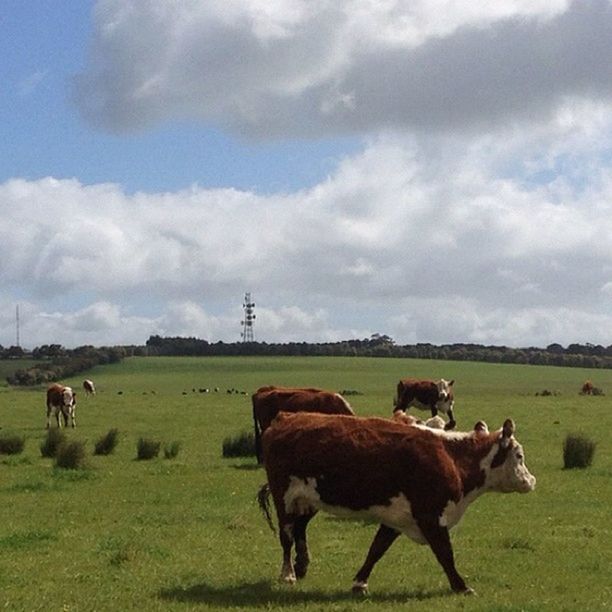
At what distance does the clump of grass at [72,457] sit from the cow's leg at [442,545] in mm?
14894

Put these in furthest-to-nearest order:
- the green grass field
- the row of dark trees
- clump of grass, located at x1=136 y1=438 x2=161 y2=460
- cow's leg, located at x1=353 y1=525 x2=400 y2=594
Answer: the row of dark trees, clump of grass, located at x1=136 y1=438 x2=161 y2=460, cow's leg, located at x1=353 y1=525 x2=400 y2=594, the green grass field

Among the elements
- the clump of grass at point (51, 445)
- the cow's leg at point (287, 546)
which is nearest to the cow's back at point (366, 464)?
the cow's leg at point (287, 546)

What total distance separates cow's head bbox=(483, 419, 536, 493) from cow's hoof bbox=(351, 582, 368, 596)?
5.89 feet

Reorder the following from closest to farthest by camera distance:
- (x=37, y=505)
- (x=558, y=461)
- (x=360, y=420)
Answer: (x=360, y=420) < (x=37, y=505) < (x=558, y=461)

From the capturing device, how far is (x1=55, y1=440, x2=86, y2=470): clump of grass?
24453mm

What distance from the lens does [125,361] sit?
369ft

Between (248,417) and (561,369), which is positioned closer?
(248,417)

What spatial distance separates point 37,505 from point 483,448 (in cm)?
1057

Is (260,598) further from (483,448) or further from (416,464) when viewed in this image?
(483,448)

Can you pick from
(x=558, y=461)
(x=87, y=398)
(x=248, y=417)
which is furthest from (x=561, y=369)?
(x=558, y=461)

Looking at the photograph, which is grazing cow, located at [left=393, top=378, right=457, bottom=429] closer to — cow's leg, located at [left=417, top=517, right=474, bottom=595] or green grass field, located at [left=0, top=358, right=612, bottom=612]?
green grass field, located at [left=0, top=358, right=612, bottom=612]

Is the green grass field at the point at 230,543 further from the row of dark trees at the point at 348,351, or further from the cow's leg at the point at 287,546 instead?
the row of dark trees at the point at 348,351

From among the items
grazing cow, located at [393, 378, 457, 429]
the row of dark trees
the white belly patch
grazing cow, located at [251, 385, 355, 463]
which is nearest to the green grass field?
the white belly patch

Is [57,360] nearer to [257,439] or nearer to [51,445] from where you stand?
[51,445]
